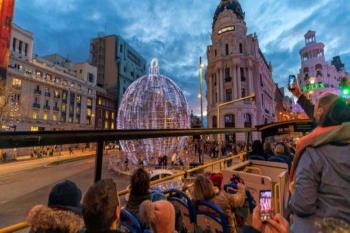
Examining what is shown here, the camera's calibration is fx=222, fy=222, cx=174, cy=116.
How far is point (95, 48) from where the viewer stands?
245ft

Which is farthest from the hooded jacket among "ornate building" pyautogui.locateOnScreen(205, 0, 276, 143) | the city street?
"ornate building" pyautogui.locateOnScreen(205, 0, 276, 143)

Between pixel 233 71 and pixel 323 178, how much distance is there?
150ft

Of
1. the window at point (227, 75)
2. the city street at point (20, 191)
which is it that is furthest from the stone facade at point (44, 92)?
the window at point (227, 75)

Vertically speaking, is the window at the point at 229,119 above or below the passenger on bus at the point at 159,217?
above

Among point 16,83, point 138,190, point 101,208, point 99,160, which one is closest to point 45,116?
point 16,83

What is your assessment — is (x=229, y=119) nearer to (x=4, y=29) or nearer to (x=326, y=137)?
(x=4, y=29)

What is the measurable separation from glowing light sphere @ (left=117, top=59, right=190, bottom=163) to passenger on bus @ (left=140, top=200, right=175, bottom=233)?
41.5ft

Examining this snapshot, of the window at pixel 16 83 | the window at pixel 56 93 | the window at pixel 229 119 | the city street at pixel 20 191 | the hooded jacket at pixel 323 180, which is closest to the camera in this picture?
the hooded jacket at pixel 323 180

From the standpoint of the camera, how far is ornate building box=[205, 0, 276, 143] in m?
43.9

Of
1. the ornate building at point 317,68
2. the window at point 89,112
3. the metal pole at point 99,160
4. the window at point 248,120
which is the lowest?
the metal pole at point 99,160

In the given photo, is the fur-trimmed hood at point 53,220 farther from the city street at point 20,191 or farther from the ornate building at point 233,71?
the ornate building at point 233,71

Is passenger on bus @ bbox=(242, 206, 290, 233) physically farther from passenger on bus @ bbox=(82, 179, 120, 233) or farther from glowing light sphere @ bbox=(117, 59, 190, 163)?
glowing light sphere @ bbox=(117, 59, 190, 163)

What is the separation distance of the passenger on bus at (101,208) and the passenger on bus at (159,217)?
0.53 meters

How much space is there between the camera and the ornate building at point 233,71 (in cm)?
4388
